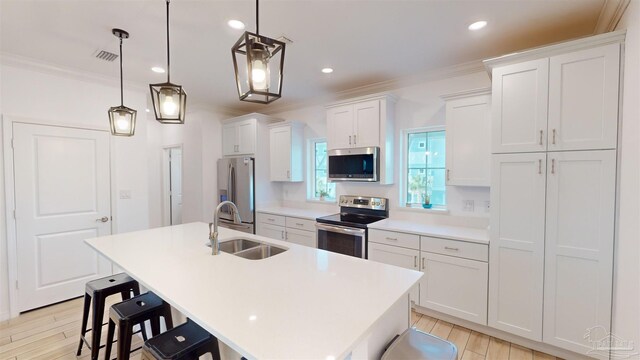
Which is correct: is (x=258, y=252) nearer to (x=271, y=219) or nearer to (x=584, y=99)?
(x=271, y=219)

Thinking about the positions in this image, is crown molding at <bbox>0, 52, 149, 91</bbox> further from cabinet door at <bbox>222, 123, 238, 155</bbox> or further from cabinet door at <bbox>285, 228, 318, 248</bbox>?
cabinet door at <bbox>285, 228, 318, 248</bbox>

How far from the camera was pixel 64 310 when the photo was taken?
2998 millimetres

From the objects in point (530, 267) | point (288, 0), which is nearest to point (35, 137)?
point (288, 0)

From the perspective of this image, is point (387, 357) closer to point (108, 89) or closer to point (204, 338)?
point (204, 338)

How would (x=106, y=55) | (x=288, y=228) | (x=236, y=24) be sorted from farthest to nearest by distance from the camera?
(x=288, y=228) → (x=106, y=55) → (x=236, y=24)

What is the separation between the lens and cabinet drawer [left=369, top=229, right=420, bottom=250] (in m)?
2.83

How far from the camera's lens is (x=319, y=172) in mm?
4562

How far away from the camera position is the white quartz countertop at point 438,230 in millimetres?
2562

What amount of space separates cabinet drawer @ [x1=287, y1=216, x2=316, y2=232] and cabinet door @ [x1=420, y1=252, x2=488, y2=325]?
151 centimetres

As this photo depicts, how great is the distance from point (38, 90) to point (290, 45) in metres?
2.81

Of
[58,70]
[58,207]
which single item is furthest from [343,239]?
[58,70]

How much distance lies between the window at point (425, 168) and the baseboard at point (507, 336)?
121cm

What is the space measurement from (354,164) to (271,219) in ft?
5.15

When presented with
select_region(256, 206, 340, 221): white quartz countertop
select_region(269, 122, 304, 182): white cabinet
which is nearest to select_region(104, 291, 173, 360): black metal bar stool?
select_region(256, 206, 340, 221): white quartz countertop
